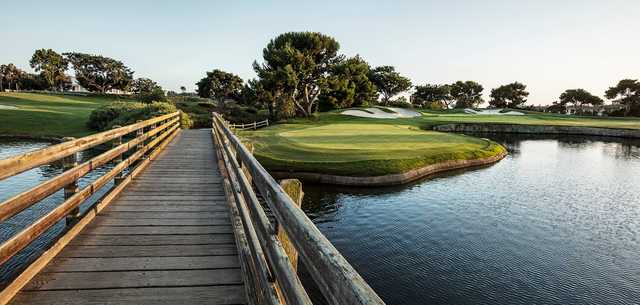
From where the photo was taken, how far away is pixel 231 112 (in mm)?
65188

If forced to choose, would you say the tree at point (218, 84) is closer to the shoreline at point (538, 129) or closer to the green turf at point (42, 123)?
the green turf at point (42, 123)

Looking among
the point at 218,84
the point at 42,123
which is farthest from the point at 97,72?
the point at 42,123

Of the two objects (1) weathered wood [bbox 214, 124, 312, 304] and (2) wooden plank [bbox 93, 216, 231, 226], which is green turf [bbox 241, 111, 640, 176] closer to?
(2) wooden plank [bbox 93, 216, 231, 226]

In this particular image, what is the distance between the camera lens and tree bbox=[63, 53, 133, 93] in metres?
111

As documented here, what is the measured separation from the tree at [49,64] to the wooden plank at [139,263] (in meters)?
121

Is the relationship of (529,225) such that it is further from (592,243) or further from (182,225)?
(182,225)

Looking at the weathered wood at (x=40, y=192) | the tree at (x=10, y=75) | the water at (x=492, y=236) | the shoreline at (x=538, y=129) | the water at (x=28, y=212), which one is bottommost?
the water at (x=492, y=236)

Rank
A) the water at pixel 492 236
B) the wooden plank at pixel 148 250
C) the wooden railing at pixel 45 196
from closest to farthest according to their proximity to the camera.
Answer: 1. the wooden railing at pixel 45 196
2. the wooden plank at pixel 148 250
3. the water at pixel 492 236

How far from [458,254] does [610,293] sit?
138 inches

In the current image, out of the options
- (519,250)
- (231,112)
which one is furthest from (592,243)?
(231,112)

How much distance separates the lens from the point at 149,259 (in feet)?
13.7

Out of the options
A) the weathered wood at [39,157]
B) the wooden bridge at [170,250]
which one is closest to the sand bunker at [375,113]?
the wooden bridge at [170,250]

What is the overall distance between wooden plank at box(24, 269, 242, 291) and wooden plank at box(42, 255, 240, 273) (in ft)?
0.31

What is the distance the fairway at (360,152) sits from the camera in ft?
61.0
